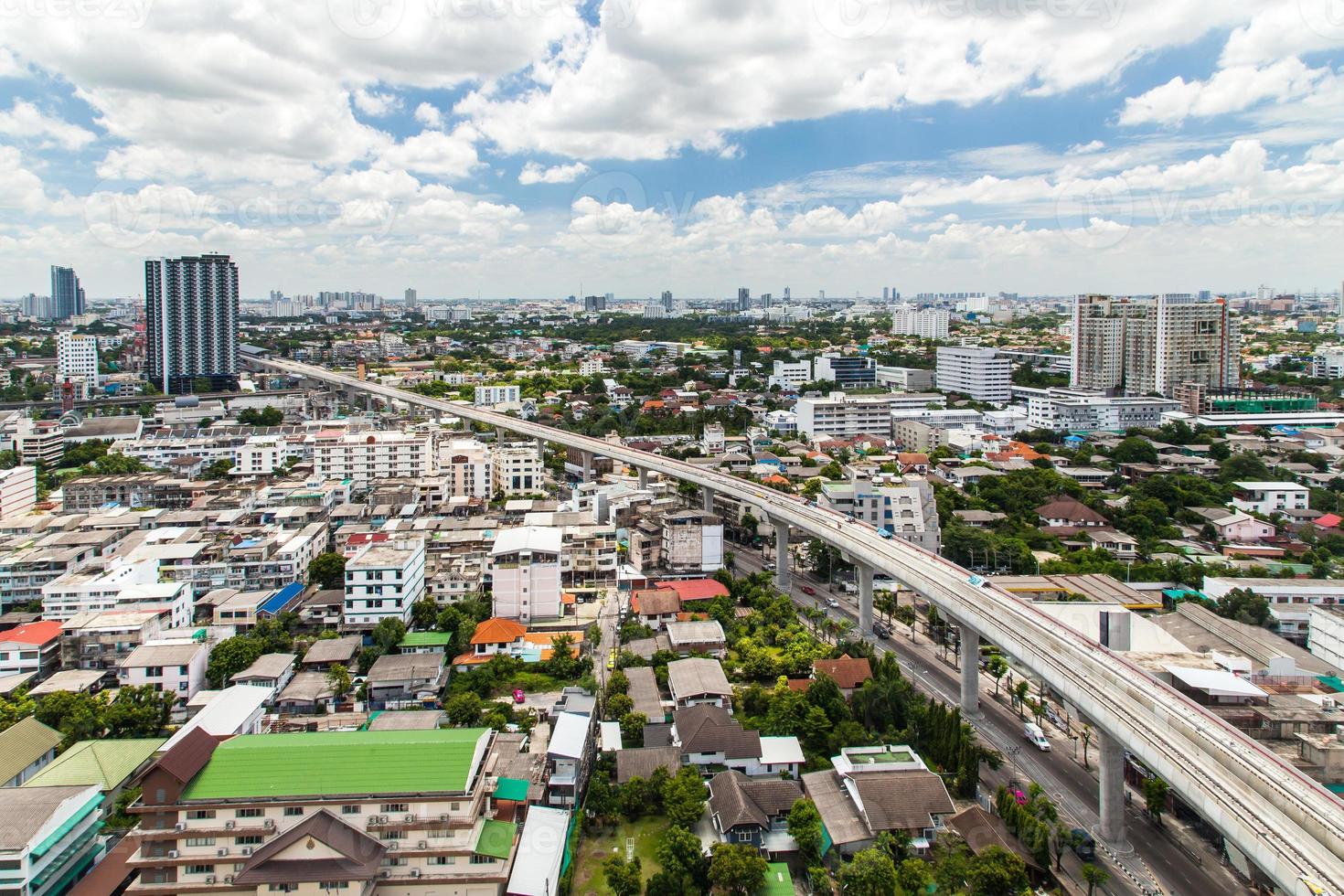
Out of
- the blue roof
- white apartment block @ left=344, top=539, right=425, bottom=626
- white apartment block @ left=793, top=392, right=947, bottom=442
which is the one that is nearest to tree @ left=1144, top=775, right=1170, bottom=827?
white apartment block @ left=344, top=539, right=425, bottom=626

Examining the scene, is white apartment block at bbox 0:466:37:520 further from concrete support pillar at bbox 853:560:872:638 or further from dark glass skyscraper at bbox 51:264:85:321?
dark glass skyscraper at bbox 51:264:85:321

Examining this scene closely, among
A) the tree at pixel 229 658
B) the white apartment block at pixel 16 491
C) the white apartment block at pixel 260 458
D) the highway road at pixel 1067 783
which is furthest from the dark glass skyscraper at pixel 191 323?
the highway road at pixel 1067 783

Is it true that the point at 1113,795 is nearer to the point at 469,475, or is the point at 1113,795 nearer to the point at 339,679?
the point at 339,679

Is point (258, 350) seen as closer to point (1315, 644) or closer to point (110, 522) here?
point (110, 522)

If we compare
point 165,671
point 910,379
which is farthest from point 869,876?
point 910,379

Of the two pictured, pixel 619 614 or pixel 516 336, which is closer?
pixel 619 614

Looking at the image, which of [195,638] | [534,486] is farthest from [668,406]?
[195,638]
